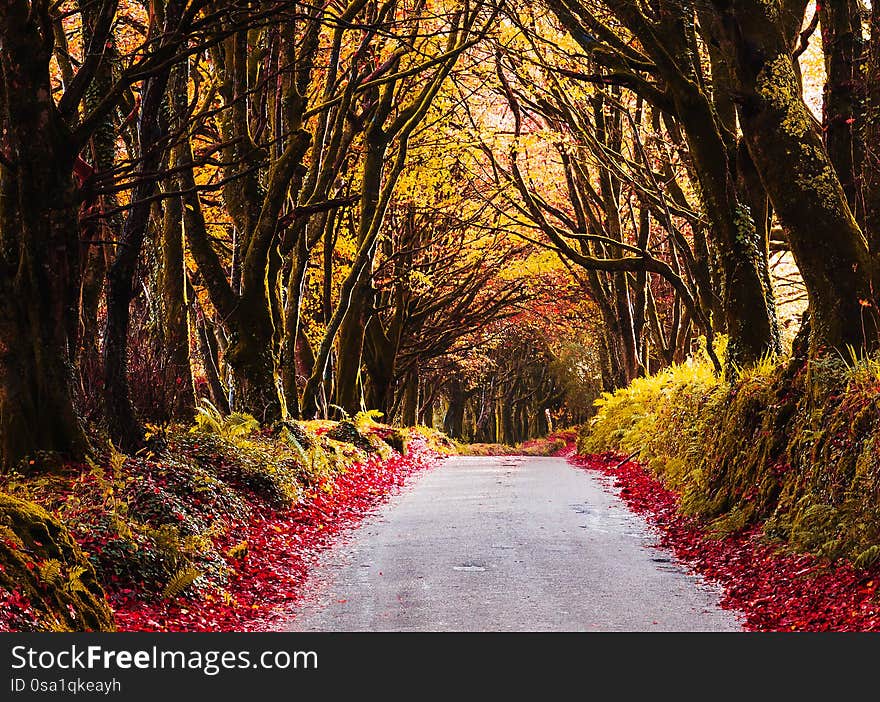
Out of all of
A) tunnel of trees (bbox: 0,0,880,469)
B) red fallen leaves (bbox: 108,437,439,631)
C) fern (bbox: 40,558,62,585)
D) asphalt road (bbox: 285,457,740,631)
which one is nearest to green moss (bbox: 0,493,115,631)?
fern (bbox: 40,558,62,585)

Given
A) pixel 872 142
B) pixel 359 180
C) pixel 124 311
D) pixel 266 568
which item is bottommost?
pixel 266 568

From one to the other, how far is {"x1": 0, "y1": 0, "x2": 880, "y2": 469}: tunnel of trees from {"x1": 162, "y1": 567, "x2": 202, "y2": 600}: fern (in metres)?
2.73

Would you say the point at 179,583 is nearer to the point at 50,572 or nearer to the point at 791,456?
the point at 50,572

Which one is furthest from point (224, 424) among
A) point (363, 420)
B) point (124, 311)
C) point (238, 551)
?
point (363, 420)

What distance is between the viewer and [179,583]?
25.2 ft

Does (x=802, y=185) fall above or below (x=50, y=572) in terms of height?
above

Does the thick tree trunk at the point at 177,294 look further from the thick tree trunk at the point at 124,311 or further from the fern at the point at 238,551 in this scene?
the fern at the point at 238,551

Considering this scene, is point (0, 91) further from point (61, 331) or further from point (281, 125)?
point (281, 125)

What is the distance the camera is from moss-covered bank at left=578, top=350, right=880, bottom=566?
26.2 ft

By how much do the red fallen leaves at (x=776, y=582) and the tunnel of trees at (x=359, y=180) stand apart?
216 centimetres

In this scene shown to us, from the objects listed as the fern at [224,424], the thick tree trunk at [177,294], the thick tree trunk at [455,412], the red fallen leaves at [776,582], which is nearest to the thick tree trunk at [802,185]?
the red fallen leaves at [776,582]

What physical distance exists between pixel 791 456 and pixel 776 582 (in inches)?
82.4

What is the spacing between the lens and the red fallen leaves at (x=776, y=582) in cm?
690

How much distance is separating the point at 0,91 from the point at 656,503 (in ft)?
31.9
